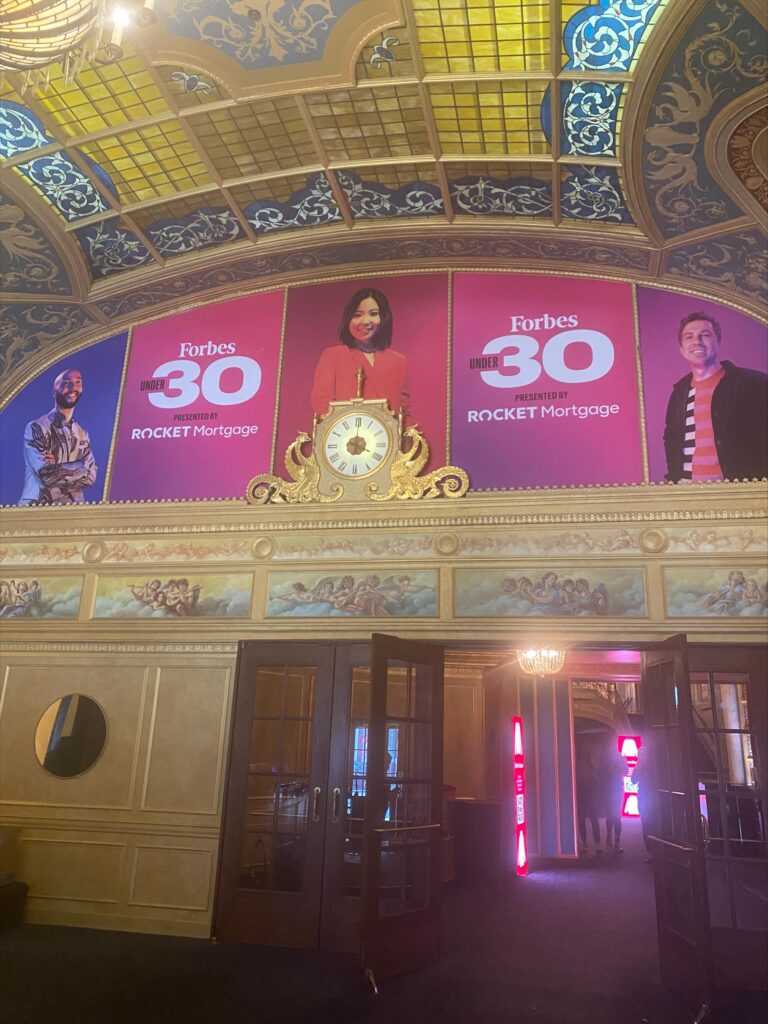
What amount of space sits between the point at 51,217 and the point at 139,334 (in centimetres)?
155

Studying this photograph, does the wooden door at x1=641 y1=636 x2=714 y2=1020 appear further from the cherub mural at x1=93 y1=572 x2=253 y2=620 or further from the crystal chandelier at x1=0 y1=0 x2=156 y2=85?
the crystal chandelier at x1=0 y1=0 x2=156 y2=85

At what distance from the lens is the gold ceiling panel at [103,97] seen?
19.1 ft

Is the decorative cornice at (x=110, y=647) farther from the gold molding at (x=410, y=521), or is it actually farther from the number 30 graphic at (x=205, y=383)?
the number 30 graphic at (x=205, y=383)

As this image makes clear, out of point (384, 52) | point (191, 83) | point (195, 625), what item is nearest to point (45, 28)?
point (191, 83)

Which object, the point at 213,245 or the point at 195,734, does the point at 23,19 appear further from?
the point at 195,734

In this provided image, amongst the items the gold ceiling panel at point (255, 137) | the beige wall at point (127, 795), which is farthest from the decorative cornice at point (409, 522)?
the gold ceiling panel at point (255, 137)

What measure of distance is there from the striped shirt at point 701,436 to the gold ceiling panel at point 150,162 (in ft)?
15.8

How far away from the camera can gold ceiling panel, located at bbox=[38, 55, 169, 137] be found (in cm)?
581

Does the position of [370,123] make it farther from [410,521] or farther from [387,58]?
[410,521]

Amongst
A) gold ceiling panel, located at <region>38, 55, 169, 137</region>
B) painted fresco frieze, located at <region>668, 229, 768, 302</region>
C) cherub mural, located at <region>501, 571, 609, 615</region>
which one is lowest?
cherub mural, located at <region>501, 571, 609, 615</region>

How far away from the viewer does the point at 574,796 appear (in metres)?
11.2

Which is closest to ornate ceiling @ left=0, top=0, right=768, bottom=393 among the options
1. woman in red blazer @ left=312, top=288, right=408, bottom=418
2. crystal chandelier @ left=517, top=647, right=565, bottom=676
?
woman in red blazer @ left=312, top=288, right=408, bottom=418

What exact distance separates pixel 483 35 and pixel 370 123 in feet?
3.89

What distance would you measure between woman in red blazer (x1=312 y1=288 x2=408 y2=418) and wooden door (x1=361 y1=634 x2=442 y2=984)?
255cm
